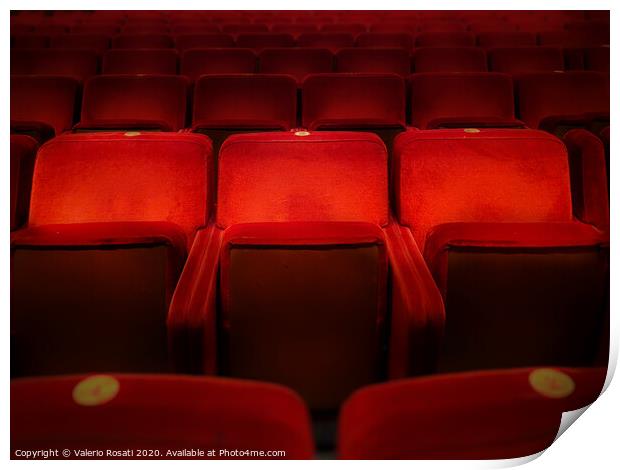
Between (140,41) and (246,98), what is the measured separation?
40 centimetres

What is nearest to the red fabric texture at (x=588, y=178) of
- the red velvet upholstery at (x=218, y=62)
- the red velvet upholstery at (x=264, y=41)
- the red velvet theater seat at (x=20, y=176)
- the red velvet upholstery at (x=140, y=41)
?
the red velvet theater seat at (x=20, y=176)

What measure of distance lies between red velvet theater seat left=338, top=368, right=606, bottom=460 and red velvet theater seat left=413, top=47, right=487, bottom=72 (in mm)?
673

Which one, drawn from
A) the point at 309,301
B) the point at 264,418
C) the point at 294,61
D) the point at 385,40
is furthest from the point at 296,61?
the point at 264,418

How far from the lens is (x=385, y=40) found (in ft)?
2.79

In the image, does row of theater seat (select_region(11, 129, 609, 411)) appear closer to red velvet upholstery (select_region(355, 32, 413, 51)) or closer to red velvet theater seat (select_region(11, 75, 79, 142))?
red velvet theater seat (select_region(11, 75, 79, 142))

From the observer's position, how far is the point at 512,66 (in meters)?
0.73

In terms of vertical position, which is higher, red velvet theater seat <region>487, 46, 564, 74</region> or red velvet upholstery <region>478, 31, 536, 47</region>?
red velvet upholstery <region>478, 31, 536, 47</region>

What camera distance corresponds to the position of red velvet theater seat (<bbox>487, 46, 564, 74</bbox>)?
733 millimetres

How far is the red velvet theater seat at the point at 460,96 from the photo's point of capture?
0.58 meters

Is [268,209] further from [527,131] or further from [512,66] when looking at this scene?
[512,66]

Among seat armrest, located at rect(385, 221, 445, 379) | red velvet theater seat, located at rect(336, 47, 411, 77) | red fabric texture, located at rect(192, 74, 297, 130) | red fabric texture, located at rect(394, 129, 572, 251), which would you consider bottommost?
seat armrest, located at rect(385, 221, 445, 379)

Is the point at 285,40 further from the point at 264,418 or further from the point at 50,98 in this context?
the point at 264,418

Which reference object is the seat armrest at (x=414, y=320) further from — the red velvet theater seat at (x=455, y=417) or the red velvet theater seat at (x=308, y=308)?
the red velvet theater seat at (x=455, y=417)

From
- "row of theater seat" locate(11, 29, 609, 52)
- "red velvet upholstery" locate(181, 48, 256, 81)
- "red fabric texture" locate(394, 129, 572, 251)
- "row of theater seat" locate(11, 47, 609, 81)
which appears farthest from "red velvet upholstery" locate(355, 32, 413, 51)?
"red fabric texture" locate(394, 129, 572, 251)
